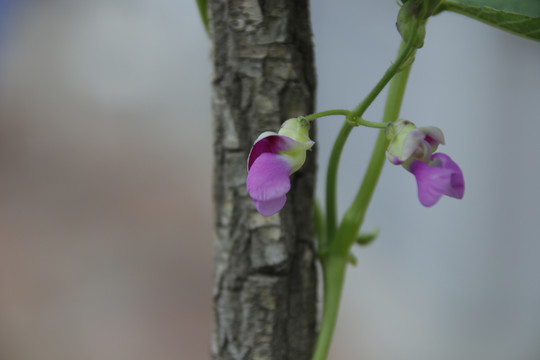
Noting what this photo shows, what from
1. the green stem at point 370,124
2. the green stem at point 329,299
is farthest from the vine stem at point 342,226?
the green stem at point 370,124

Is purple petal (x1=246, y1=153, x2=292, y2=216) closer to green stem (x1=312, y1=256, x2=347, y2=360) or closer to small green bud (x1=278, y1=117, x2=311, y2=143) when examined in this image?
small green bud (x1=278, y1=117, x2=311, y2=143)

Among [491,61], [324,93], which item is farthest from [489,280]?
[324,93]

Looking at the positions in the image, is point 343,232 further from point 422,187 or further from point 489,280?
point 489,280

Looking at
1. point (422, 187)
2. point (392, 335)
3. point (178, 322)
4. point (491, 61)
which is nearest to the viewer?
point (422, 187)

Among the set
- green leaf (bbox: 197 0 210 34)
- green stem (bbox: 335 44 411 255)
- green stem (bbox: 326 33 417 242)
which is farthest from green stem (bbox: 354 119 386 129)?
green leaf (bbox: 197 0 210 34)

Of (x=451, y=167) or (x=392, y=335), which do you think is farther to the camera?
(x=392, y=335)

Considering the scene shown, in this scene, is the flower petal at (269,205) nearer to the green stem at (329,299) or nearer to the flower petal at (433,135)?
the flower petal at (433,135)

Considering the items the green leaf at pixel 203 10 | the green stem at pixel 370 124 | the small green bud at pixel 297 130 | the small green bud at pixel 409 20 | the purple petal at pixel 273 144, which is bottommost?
the purple petal at pixel 273 144

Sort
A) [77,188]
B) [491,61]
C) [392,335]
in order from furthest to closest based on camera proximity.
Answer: [77,188] → [392,335] → [491,61]
